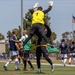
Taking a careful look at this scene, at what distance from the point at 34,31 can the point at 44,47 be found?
0.74 m

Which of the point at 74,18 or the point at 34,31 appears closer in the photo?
the point at 34,31

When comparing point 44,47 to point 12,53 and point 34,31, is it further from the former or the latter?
point 12,53

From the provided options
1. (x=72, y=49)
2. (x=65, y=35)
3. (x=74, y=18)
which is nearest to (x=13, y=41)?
(x=72, y=49)

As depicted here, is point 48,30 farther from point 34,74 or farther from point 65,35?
point 65,35

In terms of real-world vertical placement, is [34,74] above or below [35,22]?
below

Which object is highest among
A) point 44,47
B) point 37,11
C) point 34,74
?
point 37,11

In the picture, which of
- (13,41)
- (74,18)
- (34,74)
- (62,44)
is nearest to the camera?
(34,74)

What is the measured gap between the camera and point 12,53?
64.8ft

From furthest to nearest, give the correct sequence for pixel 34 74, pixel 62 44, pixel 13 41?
pixel 62 44 → pixel 13 41 → pixel 34 74

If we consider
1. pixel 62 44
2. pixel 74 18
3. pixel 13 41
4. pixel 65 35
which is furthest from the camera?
pixel 65 35

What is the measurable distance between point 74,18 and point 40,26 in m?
45.0

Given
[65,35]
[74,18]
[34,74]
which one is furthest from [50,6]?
[65,35]

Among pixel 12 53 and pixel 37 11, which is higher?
pixel 37 11

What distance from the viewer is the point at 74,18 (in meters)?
60.6
